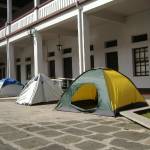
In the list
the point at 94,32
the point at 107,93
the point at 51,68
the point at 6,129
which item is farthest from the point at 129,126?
the point at 51,68

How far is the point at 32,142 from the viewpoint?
20.3 ft

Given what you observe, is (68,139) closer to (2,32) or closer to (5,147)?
(5,147)

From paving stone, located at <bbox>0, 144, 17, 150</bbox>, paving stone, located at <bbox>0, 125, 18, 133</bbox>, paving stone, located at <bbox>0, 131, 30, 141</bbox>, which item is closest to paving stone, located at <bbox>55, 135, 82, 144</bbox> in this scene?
paving stone, located at <bbox>0, 131, 30, 141</bbox>

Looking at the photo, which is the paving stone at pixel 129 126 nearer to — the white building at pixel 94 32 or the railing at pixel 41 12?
the white building at pixel 94 32

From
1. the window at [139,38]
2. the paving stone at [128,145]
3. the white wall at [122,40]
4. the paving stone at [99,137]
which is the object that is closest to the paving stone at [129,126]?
the paving stone at [99,137]

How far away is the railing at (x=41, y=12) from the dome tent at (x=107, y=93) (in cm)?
539

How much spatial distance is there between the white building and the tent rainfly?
5.42 ft

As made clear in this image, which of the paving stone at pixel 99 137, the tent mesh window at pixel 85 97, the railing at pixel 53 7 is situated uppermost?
the railing at pixel 53 7

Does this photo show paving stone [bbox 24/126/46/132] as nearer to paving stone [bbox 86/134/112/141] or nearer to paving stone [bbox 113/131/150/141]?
paving stone [bbox 86/134/112/141]

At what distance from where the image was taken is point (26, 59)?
27344 millimetres

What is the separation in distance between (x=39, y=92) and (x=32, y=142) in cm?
774

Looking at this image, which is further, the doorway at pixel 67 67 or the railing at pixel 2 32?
the railing at pixel 2 32

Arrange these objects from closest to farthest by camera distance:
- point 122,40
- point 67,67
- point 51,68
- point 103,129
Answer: point 103,129
point 122,40
point 67,67
point 51,68

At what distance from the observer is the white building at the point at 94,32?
47.4 ft
